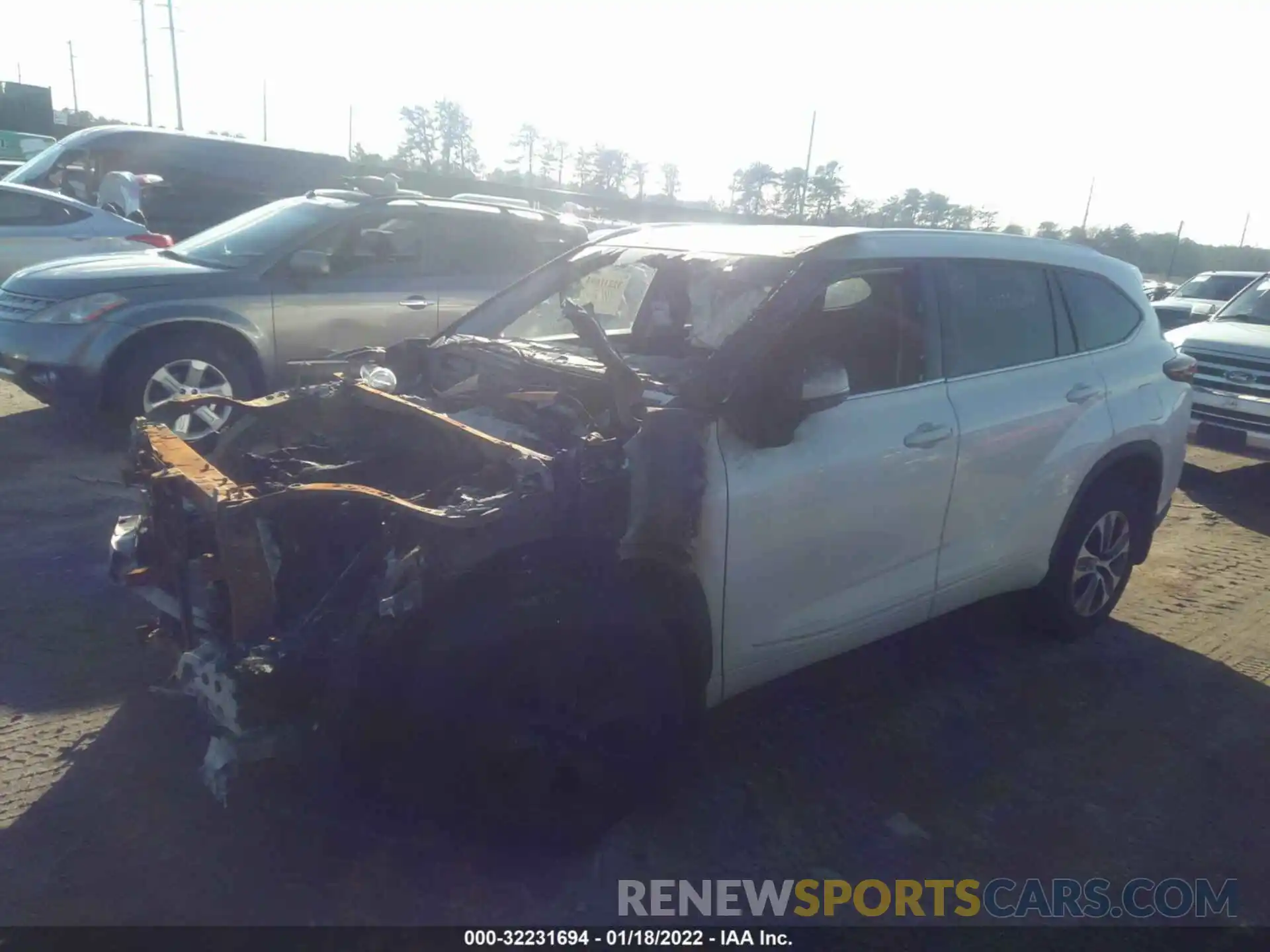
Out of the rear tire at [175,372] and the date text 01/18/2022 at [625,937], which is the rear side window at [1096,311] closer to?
the date text 01/18/2022 at [625,937]

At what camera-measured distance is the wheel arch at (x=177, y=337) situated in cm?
641

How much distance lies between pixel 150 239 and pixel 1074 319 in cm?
→ 915

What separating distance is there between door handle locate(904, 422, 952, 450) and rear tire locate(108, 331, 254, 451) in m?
4.48

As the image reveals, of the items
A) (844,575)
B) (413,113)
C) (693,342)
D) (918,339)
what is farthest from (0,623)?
(413,113)

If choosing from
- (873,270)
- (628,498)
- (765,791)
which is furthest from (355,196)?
(765,791)

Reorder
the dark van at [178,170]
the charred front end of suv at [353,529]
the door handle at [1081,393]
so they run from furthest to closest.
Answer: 1. the dark van at [178,170]
2. the door handle at [1081,393]
3. the charred front end of suv at [353,529]

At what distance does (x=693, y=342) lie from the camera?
3.60 meters

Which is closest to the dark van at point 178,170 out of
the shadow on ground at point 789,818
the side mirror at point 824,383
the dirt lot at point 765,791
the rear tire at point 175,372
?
the rear tire at point 175,372

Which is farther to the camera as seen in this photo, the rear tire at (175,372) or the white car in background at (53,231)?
the white car in background at (53,231)

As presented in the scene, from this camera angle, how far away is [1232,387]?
812cm

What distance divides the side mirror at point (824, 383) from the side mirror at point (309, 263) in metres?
4.76

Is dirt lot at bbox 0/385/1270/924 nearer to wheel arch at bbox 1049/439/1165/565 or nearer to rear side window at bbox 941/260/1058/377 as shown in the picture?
wheel arch at bbox 1049/439/1165/565

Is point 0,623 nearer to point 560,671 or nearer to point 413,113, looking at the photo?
point 560,671

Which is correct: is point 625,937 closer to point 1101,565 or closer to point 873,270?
point 873,270
